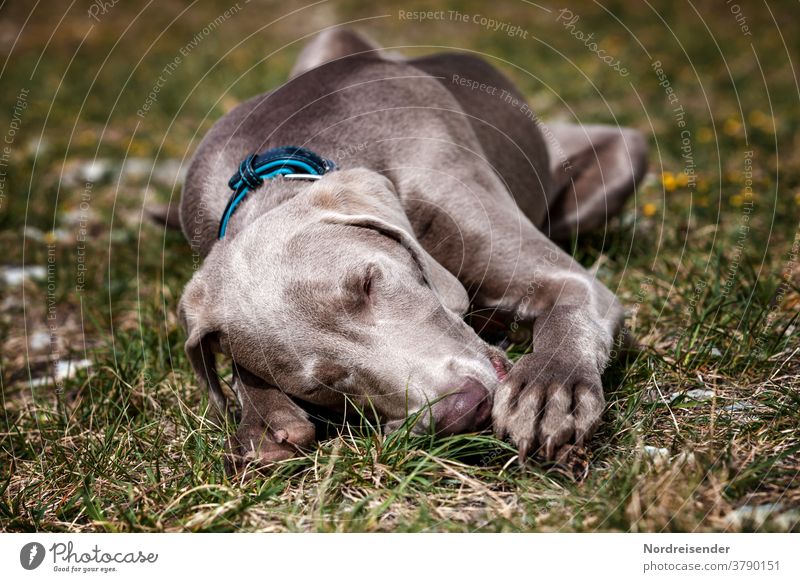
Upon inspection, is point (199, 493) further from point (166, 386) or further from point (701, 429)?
point (701, 429)

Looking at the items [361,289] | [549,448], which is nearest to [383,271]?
[361,289]

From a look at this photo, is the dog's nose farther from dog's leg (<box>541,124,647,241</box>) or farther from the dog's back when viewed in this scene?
dog's leg (<box>541,124,647,241</box>)

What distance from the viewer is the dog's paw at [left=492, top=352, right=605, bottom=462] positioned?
2.44 m

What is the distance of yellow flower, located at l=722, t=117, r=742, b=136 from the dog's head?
396 centimetres

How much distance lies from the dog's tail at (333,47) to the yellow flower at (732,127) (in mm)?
2814

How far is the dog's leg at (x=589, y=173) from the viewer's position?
4.80 m

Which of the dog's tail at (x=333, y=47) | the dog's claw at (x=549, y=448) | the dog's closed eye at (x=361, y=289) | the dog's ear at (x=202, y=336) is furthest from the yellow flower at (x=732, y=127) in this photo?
the dog's ear at (x=202, y=336)

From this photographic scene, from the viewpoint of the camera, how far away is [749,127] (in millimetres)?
6320

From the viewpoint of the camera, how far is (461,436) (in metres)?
2.52

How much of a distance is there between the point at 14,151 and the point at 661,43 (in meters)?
7.17

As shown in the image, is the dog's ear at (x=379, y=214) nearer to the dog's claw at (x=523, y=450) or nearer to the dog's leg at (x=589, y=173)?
the dog's claw at (x=523, y=450)

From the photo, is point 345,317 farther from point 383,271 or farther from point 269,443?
point 269,443

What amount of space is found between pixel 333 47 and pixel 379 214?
2.23 meters


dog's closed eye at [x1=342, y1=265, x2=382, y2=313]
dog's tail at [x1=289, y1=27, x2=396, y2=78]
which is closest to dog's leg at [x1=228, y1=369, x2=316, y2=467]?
dog's closed eye at [x1=342, y1=265, x2=382, y2=313]
